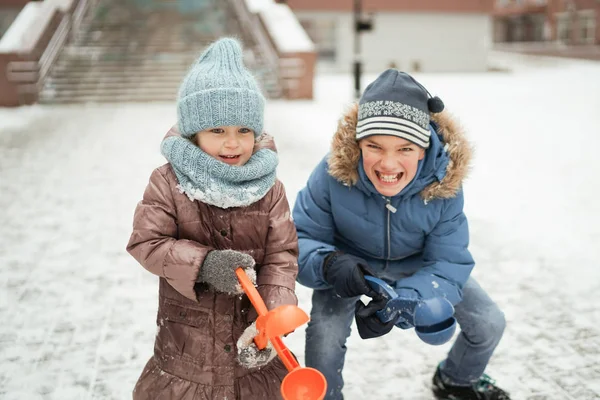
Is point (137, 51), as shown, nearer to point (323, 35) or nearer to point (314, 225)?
point (323, 35)

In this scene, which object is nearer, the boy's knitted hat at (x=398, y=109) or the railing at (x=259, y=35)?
the boy's knitted hat at (x=398, y=109)

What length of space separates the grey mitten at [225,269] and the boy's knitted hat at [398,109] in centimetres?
77

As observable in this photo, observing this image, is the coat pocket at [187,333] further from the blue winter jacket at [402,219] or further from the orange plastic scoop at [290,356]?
the blue winter jacket at [402,219]

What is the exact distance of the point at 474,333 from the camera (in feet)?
8.15

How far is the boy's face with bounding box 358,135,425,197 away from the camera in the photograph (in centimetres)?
225

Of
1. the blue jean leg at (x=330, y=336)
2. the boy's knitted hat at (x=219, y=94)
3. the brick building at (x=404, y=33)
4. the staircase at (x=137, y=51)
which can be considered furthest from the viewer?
the brick building at (x=404, y=33)

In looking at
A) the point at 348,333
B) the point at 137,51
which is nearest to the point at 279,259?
the point at 348,333

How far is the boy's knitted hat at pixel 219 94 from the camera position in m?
1.88

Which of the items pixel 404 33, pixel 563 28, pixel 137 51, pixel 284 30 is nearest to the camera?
pixel 284 30

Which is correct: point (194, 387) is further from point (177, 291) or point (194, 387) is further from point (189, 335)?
point (177, 291)

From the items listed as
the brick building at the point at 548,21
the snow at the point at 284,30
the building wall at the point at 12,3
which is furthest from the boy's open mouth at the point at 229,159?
the brick building at the point at 548,21

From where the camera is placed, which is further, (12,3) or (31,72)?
(12,3)

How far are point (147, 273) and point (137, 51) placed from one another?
1086 centimetres

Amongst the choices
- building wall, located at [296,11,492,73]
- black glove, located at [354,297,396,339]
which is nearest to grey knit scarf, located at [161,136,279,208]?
black glove, located at [354,297,396,339]
